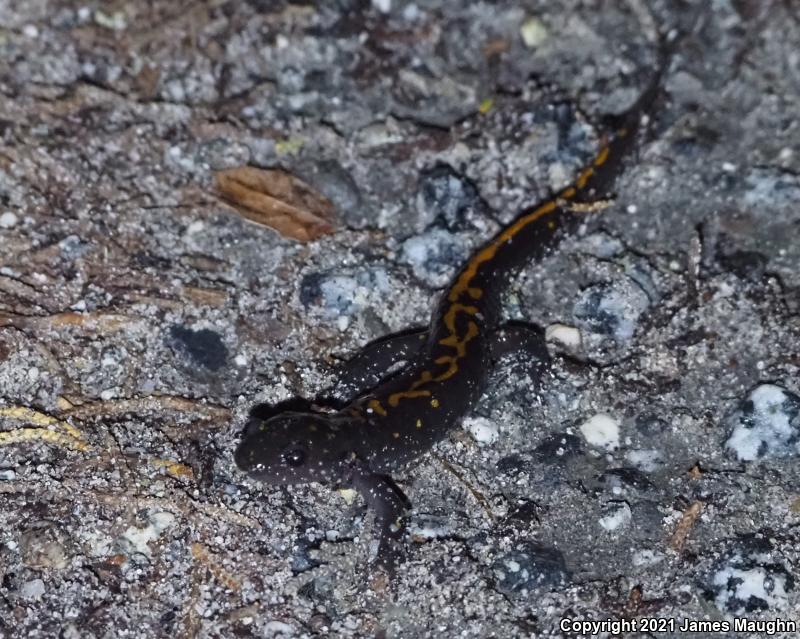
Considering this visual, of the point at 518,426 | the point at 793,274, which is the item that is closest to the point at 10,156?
the point at 518,426

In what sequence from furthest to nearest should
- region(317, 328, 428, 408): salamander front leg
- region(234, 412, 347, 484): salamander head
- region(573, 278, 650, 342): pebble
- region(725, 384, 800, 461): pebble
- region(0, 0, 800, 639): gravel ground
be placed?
region(573, 278, 650, 342): pebble, region(317, 328, 428, 408): salamander front leg, region(725, 384, 800, 461): pebble, region(234, 412, 347, 484): salamander head, region(0, 0, 800, 639): gravel ground

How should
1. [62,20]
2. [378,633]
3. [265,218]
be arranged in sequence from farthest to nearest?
[265,218] < [62,20] < [378,633]

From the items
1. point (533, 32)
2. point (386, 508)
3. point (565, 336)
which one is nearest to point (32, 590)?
point (386, 508)

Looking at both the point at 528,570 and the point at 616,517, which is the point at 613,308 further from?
the point at 528,570

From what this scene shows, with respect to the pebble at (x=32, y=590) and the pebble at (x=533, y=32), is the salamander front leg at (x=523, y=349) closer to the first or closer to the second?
the pebble at (x=533, y=32)

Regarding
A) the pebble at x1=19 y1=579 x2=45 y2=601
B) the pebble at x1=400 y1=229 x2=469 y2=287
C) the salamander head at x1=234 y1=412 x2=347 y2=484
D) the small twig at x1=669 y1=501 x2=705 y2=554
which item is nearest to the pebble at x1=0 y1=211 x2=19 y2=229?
the salamander head at x1=234 y1=412 x2=347 y2=484

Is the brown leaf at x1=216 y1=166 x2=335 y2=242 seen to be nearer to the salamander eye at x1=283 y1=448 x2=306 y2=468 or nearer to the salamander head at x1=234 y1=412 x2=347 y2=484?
the salamander head at x1=234 y1=412 x2=347 y2=484

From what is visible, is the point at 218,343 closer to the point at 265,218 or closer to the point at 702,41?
the point at 265,218
